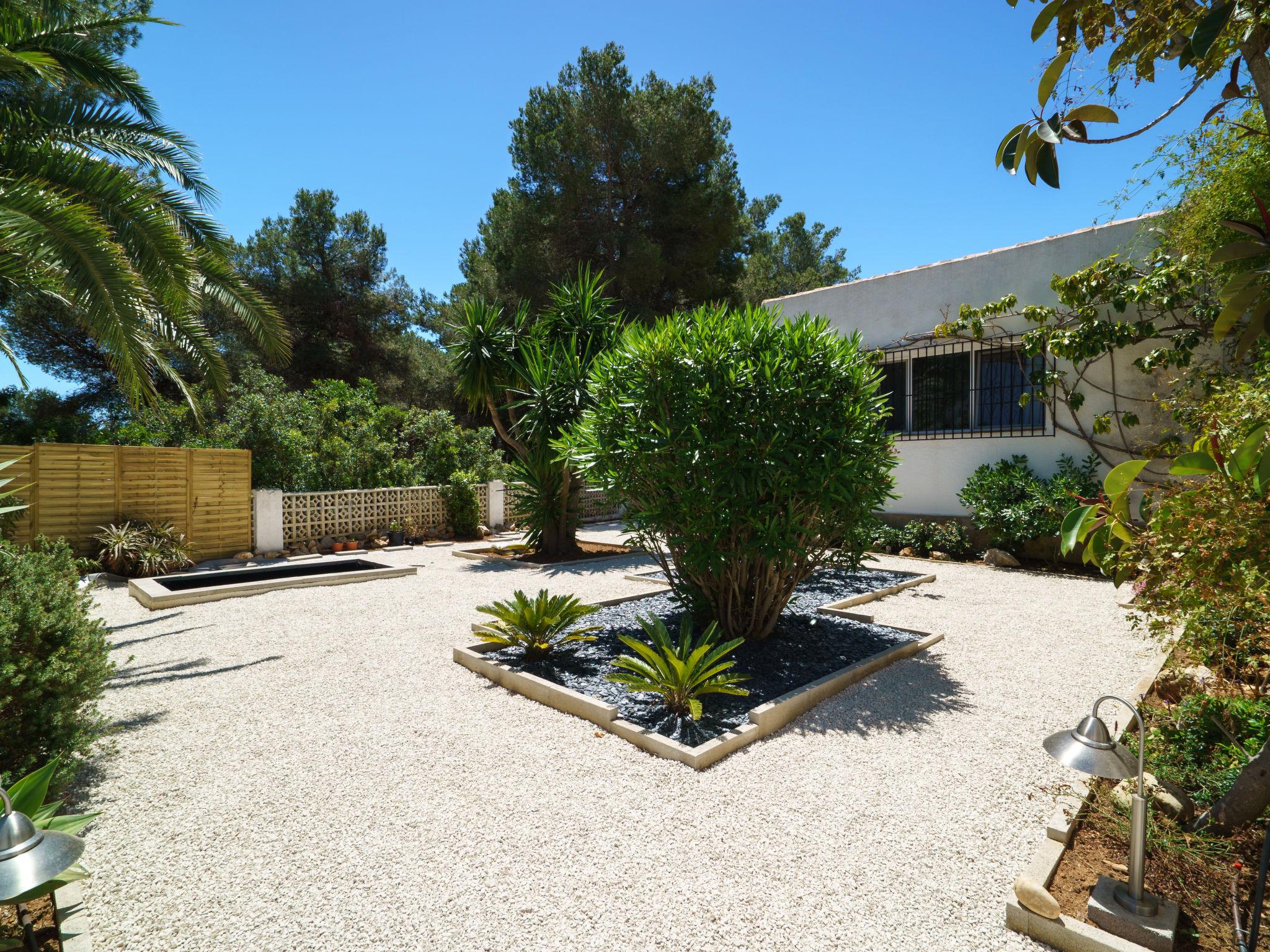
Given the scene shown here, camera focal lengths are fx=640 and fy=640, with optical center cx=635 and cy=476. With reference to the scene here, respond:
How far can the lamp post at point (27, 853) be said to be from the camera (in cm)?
148

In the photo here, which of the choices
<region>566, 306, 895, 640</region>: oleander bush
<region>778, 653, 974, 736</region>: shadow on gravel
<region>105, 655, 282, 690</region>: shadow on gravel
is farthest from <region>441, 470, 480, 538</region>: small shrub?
<region>778, 653, 974, 736</region>: shadow on gravel

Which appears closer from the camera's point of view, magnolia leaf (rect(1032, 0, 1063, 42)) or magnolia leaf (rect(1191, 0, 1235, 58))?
magnolia leaf (rect(1191, 0, 1235, 58))

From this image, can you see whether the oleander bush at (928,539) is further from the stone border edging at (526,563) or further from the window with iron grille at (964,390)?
the stone border edging at (526,563)

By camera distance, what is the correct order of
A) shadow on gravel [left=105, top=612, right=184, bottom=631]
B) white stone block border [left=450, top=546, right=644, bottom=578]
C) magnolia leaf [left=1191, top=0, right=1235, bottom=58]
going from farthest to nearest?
white stone block border [left=450, top=546, right=644, bottom=578], shadow on gravel [left=105, top=612, right=184, bottom=631], magnolia leaf [left=1191, top=0, right=1235, bottom=58]

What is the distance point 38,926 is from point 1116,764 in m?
3.70

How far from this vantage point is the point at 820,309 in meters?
12.4

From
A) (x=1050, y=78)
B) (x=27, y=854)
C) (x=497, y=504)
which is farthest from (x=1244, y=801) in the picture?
(x=497, y=504)

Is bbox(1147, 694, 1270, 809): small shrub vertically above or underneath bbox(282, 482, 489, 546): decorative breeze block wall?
underneath

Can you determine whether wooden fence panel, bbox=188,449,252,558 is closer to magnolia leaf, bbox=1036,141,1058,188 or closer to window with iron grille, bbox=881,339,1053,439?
window with iron grille, bbox=881,339,1053,439

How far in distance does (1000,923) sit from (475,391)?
10909 millimetres

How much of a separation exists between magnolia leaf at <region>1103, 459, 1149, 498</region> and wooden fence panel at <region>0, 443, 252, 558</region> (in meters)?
10.9

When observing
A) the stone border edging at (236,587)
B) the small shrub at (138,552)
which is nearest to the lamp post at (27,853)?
the stone border edging at (236,587)

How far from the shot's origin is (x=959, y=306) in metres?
10.5

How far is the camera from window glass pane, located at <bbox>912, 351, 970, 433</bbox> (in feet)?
35.3
